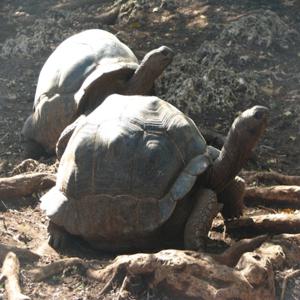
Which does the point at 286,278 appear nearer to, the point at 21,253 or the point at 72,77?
the point at 21,253

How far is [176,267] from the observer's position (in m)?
4.04

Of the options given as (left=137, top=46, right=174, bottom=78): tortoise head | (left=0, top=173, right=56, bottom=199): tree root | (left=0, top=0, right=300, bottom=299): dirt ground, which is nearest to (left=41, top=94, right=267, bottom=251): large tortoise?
(left=0, top=0, right=300, bottom=299): dirt ground

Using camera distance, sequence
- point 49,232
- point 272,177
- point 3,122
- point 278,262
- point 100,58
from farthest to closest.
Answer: point 3,122, point 100,58, point 272,177, point 49,232, point 278,262

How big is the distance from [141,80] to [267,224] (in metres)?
2.52

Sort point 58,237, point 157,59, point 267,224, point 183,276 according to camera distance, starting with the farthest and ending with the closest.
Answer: point 157,59, point 58,237, point 267,224, point 183,276

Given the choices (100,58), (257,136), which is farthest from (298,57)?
(257,136)

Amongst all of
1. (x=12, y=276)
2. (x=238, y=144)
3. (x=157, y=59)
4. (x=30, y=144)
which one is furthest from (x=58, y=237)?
(x=30, y=144)

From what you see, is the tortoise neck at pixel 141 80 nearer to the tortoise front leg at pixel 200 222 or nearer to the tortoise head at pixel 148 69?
the tortoise head at pixel 148 69

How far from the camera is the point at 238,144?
4660 mm

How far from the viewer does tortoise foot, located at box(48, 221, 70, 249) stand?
17.0ft

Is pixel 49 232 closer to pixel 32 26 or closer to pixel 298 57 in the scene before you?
pixel 298 57

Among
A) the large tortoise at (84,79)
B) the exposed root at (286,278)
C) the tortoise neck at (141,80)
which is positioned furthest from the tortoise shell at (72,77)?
the exposed root at (286,278)

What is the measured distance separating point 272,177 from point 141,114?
6.45ft

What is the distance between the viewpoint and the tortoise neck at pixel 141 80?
687cm
